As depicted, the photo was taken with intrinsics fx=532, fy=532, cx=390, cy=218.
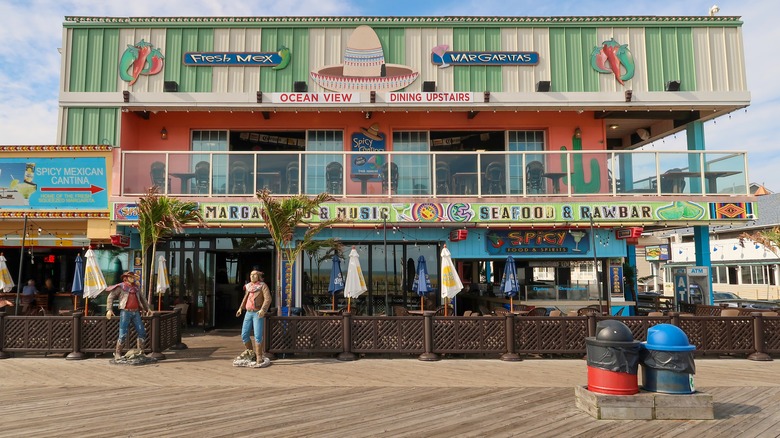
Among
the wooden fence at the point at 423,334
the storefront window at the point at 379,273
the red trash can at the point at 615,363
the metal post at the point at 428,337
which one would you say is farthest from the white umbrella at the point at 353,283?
the red trash can at the point at 615,363

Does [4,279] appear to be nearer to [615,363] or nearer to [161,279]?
[161,279]

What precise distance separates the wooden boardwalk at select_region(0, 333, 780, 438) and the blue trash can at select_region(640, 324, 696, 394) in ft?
1.37

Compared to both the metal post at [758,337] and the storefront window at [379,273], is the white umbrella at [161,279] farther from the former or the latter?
the metal post at [758,337]

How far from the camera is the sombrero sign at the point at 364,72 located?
14430mm

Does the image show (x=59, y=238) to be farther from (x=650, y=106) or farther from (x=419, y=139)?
(x=650, y=106)

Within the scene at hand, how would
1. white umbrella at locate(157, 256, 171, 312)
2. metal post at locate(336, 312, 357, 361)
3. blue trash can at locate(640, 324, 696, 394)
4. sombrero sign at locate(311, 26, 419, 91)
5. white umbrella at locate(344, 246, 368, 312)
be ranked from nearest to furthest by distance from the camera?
1. blue trash can at locate(640, 324, 696, 394)
2. metal post at locate(336, 312, 357, 361)
3. white umbrella at locate(344, 246, 368, 312)
4. white umbrella at locate(157, 256, 171, 312)
5. sombrero sign at locate(311, 26, 419, 91)

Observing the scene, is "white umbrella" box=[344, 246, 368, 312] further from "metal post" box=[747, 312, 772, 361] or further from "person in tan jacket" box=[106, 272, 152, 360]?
"metal post" box=[747, 312, 772, 361]

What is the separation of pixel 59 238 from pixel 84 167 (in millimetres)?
2264

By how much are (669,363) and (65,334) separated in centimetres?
1023

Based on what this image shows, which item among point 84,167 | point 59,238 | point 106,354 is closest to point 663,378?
point 106,354

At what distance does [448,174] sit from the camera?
1302 cm

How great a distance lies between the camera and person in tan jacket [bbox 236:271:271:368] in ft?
31.0

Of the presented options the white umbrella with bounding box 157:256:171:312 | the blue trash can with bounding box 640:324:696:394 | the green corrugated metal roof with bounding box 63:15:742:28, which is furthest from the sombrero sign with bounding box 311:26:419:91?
the blue trash can with bounding box 640:324:696:394

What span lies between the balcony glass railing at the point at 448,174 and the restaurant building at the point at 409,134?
0.04 metres
